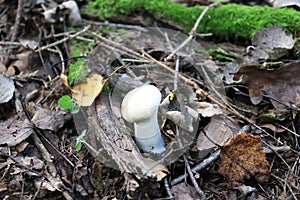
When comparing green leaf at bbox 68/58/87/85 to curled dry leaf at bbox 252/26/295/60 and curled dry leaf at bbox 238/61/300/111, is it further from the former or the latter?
curled dry leaf at bbox 252/26/295/60

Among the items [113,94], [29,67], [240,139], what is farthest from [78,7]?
[240,139]

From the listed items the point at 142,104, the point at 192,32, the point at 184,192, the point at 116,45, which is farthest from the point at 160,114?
the point at 192,32

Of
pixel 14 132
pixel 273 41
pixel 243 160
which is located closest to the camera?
pixel 243 160

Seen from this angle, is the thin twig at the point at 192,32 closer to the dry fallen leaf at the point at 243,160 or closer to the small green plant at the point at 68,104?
the small green plant at the point at 68,104

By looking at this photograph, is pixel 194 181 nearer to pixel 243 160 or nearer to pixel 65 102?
pixel 243 160

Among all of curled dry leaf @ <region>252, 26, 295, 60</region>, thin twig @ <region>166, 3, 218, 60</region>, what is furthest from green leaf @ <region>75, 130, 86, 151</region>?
curled dry leaf @ <region>252, 26, 295, 60</region>

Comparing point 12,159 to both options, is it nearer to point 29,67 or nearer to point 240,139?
point 29,67
